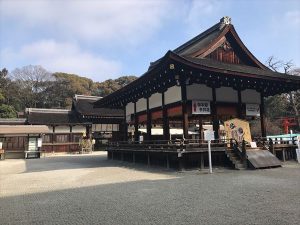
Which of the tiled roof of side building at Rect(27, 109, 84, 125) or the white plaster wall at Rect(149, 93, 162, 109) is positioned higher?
the tiled roof of side building at Rect(27, 109, 84, 125)

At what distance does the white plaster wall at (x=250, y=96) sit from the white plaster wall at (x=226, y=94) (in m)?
0.68

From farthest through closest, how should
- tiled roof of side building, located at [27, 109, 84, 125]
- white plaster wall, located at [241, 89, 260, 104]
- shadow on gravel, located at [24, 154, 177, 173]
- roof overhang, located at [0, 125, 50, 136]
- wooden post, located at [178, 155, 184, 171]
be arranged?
tiled roof of side building, located at [27, 109, 84, 125] → roof overhang, located at [0, 125, 50, 136] → white plaster wall, located at [241, 89, 260, 104] → shadow on gravel, located at [24, 154, 177, 173] → wooden post, located at [178, 155, 184, 171]

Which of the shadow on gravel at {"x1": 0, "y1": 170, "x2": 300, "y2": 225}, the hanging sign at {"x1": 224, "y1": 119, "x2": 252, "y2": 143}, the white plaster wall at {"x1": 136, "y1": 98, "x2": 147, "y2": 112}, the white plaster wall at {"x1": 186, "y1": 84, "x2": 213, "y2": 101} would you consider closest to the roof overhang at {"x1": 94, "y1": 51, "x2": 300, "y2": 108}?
the white plaster wall at {"x1": 186, "y1": 84, "x2": 213, "y2": 101}

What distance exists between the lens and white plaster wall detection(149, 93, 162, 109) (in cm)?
1780

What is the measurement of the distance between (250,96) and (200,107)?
4060 millimetres

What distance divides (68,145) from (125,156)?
56.1 ft

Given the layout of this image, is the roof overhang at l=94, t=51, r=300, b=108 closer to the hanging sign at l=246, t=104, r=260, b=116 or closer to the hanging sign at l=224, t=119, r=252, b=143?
the hanging sign at l=246, t=104, r=260, b=116

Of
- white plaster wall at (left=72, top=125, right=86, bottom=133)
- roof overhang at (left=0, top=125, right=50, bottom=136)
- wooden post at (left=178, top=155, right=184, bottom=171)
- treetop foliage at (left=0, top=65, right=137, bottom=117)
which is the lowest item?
wooden post at (left=178, top=155, right=184, bottom=171)

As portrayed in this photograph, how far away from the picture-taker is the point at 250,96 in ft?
57.5

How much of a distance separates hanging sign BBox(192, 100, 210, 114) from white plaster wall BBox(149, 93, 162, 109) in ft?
9.63

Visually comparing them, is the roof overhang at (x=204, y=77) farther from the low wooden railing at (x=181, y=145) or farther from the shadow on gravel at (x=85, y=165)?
the shadow on gravel at (x=85, y=165)

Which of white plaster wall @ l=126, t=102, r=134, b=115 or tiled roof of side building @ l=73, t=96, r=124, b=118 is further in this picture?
tiled roof of side building @ l=73, t=96, r=124, b=118

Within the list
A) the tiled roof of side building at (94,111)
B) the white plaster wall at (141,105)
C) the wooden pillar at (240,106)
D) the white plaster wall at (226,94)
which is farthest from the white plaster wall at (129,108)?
the tiled roof of side building at (94,111)

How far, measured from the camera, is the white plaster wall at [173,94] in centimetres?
1547
